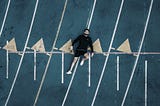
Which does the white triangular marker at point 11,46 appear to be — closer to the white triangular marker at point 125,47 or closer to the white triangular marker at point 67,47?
the white triangular marker at point 67,47

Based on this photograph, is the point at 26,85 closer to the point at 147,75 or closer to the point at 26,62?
the point at 26,62

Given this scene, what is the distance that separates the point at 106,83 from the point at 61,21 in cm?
269

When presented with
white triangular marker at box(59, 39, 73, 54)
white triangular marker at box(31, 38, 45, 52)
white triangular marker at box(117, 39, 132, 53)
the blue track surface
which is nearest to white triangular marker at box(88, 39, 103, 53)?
the blue track surface

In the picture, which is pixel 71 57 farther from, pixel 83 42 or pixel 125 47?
pixel 125 47

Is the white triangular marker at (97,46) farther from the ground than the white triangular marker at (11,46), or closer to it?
closer to it

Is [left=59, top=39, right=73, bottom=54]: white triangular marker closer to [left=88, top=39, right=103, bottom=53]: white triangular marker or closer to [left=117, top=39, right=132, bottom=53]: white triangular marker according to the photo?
[left=88, top=39, right=103, bottom=53]: white triangular marker

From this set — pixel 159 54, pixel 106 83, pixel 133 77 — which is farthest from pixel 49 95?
pixel 159 54

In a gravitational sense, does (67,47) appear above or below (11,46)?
below

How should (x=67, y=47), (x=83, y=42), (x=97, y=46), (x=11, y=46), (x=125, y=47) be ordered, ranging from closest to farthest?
(x=83, y=42) < (x=125, y=47) < (x=97, y=46) < (x=67, y=47) < (x=11, y=46)

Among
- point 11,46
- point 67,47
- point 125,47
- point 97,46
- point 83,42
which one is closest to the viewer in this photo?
point 83,42

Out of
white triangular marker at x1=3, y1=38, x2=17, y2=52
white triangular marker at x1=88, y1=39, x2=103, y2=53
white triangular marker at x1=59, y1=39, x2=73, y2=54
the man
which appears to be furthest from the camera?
white triangular marker at x1=3, y1=38, x2=17, y2=52

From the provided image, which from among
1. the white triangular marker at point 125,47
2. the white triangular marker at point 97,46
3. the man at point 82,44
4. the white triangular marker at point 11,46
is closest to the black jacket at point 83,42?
the man at point 82,44

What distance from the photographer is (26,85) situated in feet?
49.4

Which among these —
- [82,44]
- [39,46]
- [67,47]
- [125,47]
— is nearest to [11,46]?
[39,46]
